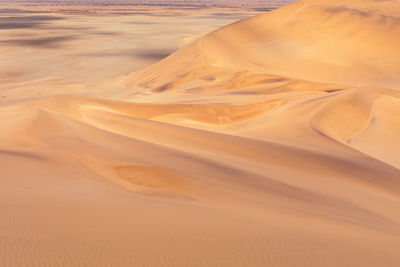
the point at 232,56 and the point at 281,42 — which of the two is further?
the point at 281,42

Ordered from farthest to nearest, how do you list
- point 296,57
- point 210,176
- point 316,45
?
1. point 316,45
2. point 296,57
3. point 210,176

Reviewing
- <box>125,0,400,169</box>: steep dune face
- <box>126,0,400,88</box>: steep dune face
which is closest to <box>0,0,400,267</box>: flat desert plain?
<box>125,0,400,169</box>: steep dune face

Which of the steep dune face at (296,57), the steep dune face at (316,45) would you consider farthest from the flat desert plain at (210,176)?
the steep dune face at (316,45)

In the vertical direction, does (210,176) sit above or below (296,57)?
above

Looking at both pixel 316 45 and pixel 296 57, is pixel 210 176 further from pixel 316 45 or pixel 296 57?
pixel 316 45

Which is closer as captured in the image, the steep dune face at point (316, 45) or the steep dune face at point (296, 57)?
the steep dune face at point (296, 57)

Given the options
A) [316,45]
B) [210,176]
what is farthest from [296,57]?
[210,176]

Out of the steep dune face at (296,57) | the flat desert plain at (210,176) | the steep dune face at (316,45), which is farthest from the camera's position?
the steep dune face at (316,45)

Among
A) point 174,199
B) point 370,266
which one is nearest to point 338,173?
point 174,199

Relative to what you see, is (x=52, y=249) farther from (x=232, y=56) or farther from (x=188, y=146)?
(x=232, y=56)

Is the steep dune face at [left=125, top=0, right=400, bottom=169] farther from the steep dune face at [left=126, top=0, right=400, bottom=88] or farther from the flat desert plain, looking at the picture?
the flat desert plain

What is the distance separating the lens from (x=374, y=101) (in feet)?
34.2

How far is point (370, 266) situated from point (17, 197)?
2754 millimetres

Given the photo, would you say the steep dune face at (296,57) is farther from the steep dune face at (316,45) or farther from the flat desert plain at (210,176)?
the flat desert plain at (210,176)
